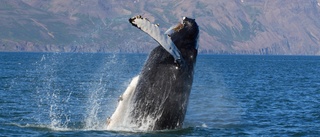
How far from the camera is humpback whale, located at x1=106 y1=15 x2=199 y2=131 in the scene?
58.3 ft

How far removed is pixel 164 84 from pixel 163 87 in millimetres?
90

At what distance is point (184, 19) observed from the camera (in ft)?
58.6

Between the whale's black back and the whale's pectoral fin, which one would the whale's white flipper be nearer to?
the whale's black back

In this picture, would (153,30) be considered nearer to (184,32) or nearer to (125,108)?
(184,32)

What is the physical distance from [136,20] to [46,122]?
10536 millimetres

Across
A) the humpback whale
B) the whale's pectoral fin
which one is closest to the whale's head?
the humpback whale

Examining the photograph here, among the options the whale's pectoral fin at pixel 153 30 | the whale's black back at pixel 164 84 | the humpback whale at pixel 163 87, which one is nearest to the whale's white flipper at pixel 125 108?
the humpback whale at pixel 163 87

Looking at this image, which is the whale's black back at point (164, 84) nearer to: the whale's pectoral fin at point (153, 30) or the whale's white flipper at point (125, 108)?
the whale's white flipper at point (125, 108)

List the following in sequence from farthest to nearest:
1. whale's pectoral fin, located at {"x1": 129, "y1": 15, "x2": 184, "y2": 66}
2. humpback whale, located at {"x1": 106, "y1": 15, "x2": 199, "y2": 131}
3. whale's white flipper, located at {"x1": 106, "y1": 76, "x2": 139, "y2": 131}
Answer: whale's white flipper, located at {"x1": 106, "y1": 76, "x2": 139, "y2": 131}, humpback whale, located at {"x1": 106, "y1": 15, "x2": 199, "y2": 131}, whale's pectoral fin, located at {"x1": 129, "y1": 15, "x2": 184, "y2": 66}

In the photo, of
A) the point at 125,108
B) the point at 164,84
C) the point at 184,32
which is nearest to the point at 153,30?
the point at 184,32

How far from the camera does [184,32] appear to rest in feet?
58.4

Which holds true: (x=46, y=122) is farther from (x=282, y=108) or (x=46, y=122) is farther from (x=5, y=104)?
(x=282, y=108)

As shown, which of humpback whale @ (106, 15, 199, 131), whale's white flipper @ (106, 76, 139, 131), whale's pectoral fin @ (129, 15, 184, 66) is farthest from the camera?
whale's white flipper @ (106, 76, 139, 131)

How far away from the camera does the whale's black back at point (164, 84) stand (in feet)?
58.3
